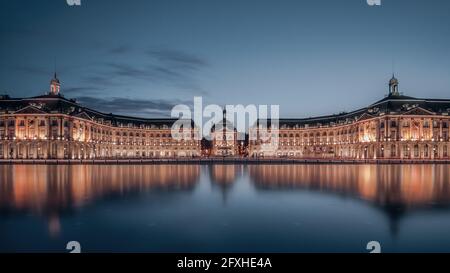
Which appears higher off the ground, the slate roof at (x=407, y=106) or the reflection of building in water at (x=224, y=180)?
the slate roof at (x=407, y=106)

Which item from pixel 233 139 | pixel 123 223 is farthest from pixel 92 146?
pixel 123 223

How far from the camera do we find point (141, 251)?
402 inches

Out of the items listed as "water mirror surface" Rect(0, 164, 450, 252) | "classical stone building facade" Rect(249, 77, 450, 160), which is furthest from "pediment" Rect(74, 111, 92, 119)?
"classical stone building facade" Rect(249, 77, 450, 160)

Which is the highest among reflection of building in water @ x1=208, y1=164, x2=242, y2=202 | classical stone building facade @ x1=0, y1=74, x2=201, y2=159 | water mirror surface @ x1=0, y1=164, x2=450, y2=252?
classical stone building facade @ x1=0, y1=74, x2=201, y2=159

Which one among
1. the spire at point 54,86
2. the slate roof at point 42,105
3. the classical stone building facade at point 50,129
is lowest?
the classical stone building facade at point 50,129

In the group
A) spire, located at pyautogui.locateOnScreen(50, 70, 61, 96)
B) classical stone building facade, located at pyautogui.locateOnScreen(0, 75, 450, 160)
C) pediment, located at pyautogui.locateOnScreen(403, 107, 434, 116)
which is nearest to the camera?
classical stone building facade, located at pyautogui.locateOnScreen(0, 75, 450, 160)

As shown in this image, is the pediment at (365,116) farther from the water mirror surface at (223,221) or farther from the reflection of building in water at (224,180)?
the water mirror surface at (223,221)

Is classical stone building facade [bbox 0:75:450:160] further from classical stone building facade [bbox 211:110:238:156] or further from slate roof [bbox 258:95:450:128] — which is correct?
classical stone building facade [bbox 211:110:238:156]

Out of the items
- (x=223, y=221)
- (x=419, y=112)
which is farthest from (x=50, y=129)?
(x=419, y=112)

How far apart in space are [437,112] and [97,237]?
344ft

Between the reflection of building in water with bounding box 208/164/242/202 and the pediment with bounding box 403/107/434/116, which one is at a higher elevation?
the pediment with bounding box 403/107/434/116

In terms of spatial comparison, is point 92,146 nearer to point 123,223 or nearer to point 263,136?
point 263,136

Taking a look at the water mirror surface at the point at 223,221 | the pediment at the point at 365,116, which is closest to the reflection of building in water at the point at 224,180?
the water mirror surface at the point at 223,221

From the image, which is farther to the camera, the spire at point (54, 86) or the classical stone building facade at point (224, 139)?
the classical stone building facade at point (224, 139)
